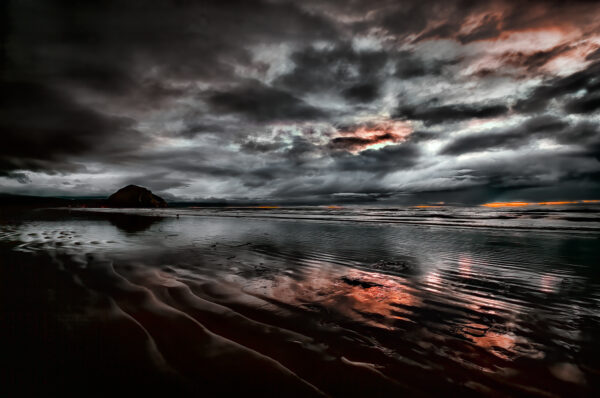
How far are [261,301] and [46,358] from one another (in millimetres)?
3637

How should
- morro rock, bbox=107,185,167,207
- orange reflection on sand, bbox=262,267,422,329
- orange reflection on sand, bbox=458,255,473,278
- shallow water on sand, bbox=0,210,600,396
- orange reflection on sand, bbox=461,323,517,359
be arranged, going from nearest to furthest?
shallow water on sand, bbox=0,210,600,396 < orange reflection on sand, bbox=461,323,517,359 < orange reflection on sand, bbox=262,267,422,329 < orange reflection on sand, bbox=458,255,473,278 < morro rock, bbox=107,185,167,207

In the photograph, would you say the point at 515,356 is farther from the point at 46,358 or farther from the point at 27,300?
the point at 27,300

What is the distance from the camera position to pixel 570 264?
1045 centimetres

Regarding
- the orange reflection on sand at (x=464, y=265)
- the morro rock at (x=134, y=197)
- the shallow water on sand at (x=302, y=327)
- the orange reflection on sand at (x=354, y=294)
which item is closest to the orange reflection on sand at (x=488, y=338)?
the shallow water on sand at (x=302, y=327)

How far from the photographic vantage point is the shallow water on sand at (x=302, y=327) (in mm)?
3199

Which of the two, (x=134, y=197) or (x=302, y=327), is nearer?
(x=302, y=327)

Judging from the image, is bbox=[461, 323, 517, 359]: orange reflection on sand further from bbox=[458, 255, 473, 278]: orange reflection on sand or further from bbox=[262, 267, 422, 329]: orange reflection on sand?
bbox=[458, 255, 473, 278]: orange reflection on sand

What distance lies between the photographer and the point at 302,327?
4707 millimetres

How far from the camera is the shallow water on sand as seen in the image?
3199 mm

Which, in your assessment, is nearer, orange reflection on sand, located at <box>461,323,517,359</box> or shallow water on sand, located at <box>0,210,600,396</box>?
shallow water on sand, located at <box>0,210,600,396</box>

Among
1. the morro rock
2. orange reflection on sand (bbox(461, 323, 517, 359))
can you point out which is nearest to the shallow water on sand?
orange reflection on sand (bbox(461, 323, 517, 359))

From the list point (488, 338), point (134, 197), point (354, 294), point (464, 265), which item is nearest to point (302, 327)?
point (354, 294)

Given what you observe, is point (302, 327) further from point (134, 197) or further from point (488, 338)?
point (134, 197)

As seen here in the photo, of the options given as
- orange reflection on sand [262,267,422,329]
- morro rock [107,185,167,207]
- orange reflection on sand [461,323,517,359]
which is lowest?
orange reflection on sand [461,323,517,359]
